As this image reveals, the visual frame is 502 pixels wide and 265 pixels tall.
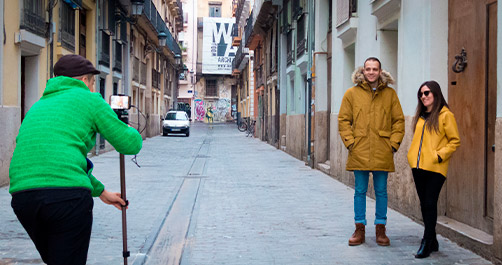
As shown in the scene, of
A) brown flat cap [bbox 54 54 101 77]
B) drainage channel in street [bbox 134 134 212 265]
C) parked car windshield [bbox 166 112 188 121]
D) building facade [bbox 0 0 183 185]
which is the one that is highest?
building facade [bbox 0 0 183 185]

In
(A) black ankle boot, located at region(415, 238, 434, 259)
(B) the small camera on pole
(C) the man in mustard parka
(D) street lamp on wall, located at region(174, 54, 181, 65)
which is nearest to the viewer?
(B) the small camera on pole

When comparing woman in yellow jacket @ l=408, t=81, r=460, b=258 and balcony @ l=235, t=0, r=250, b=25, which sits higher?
balcony @ l=235, t=0, r=250, b=25

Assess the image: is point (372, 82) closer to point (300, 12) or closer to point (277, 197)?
point (277, 197)

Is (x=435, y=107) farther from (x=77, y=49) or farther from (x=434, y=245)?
(x=77, y=49)

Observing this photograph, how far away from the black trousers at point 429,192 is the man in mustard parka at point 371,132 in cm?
41

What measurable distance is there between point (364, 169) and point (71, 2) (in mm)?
12075

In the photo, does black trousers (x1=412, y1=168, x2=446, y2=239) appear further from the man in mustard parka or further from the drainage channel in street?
the drainage channel in street

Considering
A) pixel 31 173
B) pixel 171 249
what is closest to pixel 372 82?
pixel 171 249

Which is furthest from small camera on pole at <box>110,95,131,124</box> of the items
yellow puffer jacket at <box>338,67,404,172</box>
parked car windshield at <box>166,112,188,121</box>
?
parked car windshield at <box>166,112,188,121</box>

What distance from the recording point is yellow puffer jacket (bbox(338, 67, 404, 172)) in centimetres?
561

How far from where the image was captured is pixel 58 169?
2504 millimetres

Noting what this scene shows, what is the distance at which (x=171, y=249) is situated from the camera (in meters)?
5.64

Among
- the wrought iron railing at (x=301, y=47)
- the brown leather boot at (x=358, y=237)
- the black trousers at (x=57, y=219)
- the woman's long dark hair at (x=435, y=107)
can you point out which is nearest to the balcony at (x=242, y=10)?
the wrought iron railing at (x=301, y=47)

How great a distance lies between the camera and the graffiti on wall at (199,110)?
6712 centimetres
